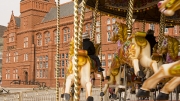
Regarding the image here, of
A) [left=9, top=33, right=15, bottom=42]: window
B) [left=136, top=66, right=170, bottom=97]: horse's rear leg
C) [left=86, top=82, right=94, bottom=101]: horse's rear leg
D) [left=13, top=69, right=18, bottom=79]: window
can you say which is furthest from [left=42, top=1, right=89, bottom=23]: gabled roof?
[left=136, top=66, right=170, bottom=97]: horse's rear leg

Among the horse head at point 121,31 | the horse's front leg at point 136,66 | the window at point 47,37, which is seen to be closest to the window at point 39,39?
the window at point 47,37

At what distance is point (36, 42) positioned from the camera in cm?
4434

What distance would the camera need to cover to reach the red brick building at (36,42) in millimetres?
39625

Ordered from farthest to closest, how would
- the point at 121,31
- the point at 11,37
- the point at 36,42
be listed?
1. the point at 11,37
2. the point at 36,42
3. the point at 121,31

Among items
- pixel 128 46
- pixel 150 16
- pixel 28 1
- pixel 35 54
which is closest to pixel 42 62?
pixel 35 54

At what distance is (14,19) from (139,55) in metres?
47.0

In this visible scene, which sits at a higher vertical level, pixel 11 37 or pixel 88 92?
pixel 11 37

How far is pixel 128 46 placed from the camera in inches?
231

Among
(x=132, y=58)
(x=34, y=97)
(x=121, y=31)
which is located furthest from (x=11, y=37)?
(x=132, y=58)

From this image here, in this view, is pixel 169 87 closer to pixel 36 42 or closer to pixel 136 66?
pixel 136 66

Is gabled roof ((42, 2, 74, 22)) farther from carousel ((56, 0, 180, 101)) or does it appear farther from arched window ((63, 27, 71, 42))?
carousel ((56, 0, 180, 101))

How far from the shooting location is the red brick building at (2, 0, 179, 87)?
39.6 metres

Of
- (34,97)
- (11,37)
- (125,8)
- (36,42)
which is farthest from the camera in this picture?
(11,37)

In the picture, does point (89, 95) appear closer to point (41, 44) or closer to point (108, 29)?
point (108, 29)
